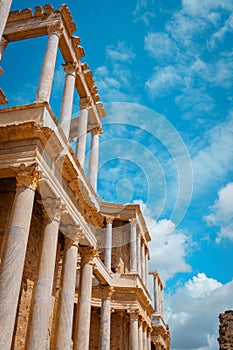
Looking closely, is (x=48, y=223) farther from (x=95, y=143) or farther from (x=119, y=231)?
(x=119, y=231)

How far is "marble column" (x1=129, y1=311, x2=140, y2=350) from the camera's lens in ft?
91.0

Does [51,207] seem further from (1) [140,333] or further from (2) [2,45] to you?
(1) [140,333]

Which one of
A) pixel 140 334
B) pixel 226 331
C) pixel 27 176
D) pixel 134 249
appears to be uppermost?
pixel 134 249

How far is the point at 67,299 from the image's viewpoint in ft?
47.7

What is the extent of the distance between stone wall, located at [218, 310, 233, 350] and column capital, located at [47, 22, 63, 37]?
15.3 m

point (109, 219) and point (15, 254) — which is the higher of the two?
point (109, 219)

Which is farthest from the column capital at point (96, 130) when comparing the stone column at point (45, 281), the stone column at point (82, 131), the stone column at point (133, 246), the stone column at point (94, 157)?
the stone column at point (133, 246)

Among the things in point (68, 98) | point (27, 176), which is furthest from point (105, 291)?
point (27, 176)

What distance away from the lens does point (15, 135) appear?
12.4m

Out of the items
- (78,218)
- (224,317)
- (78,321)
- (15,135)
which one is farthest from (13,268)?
(224,317)

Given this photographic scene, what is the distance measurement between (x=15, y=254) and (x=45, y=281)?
221cm

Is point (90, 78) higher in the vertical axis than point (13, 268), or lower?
higher

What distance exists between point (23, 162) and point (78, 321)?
27.2 ft

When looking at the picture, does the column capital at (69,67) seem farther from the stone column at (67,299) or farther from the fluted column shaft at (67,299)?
the fluted column shaft at (67,299)
